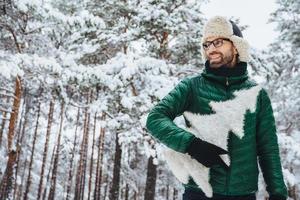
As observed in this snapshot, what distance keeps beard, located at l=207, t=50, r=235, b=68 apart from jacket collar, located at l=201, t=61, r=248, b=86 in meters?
0.03

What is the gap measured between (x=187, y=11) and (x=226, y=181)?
12764 millimetres

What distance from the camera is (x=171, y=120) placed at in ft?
7.13

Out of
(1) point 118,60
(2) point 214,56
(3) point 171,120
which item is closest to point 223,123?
(3) point 171,120

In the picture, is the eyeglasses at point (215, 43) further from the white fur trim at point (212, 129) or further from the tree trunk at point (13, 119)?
the tree trunk at point (13, 119)

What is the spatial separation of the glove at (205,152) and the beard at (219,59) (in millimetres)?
571

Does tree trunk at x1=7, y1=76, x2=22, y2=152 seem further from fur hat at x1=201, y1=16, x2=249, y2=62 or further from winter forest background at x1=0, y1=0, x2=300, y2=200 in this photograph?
fur hat at x1=201, y1=16, x2=249, y2=62

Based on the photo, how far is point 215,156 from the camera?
205 centimetres

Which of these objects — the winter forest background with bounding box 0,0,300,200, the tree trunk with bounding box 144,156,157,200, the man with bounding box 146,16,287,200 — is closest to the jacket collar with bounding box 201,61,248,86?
the man with bounding box 146,16,287,200

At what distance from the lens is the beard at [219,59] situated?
95.4 inches

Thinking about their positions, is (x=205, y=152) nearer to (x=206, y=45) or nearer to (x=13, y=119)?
(x=206, y=45)

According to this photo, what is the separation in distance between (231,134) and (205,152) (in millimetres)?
263

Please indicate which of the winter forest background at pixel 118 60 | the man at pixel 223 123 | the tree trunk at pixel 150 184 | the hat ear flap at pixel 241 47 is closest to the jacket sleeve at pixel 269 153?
the man at pixel 223 123

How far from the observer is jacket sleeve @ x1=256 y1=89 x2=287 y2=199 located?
2.23 meters

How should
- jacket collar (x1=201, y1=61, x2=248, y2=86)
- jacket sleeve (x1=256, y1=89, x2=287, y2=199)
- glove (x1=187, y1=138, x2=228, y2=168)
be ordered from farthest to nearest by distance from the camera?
jacket collar (x1=201, y1=61, x2=248, y2=86) → jacket sleeve (x1=256, y1=89, x2=287, y2=199) → glove (x1=187, y1=138, x2=228, y2=168)
